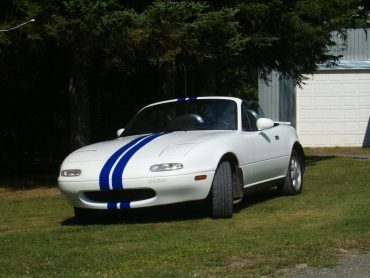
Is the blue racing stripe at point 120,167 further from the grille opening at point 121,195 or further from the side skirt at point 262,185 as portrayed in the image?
the side skirt at point 262,185

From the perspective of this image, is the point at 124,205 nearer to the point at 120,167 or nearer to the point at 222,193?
the point at 120,167

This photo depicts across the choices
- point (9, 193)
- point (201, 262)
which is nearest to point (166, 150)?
point (201, 262)

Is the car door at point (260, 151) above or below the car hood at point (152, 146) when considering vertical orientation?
below

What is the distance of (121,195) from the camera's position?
844 cm

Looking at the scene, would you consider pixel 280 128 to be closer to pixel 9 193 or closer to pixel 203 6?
pixel 203 6

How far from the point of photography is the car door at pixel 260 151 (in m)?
9.42

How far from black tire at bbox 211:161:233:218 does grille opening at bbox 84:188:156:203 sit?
2.28ft

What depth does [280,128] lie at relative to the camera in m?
10.7

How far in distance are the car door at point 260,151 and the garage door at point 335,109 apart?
13.3 metres

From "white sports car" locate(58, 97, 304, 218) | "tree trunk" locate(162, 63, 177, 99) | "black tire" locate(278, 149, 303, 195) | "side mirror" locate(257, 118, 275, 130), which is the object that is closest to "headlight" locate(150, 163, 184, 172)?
"white sports car" locate(58, 97, 304, 218)

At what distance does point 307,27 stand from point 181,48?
2800 mm

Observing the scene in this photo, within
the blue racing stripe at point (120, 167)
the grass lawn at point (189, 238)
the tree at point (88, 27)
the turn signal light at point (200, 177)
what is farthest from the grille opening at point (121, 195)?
the tree at point (88, 27)

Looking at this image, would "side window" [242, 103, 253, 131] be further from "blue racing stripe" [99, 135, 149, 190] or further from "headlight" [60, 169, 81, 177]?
"headlight" [60, 169, 81, 177]

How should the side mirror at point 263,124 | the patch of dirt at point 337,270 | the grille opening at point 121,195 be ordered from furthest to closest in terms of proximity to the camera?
the side mirror at point 263,124 < the grille opening at point 121,195 < the patch of dirt at point 337,270
